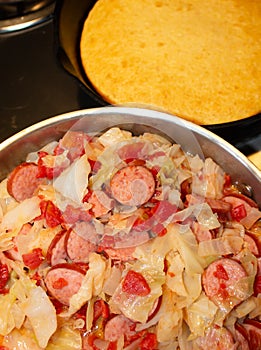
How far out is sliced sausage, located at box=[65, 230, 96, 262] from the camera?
70.7 inches

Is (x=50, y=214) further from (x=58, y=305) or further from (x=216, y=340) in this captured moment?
(x=216, y=340)

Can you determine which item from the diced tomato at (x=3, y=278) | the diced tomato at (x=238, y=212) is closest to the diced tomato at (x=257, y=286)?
the diced tomato at (x=238, y=212)

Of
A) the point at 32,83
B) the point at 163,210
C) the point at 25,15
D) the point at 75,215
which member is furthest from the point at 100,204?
the point at 25,15

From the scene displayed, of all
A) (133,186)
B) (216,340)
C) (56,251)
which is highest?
(133,186)

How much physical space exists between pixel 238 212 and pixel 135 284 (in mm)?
506

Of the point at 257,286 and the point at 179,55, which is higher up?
the point at 179,55

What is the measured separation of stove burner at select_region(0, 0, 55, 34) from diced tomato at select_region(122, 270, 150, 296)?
6.87 feet

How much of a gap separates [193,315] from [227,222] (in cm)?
39

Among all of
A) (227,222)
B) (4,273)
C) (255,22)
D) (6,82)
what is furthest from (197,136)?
(6,82)

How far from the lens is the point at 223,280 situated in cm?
176

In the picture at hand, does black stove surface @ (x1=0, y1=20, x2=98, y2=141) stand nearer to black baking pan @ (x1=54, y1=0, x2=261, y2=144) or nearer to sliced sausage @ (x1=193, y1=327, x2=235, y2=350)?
black baking pan @ (x1=54, y1=0, x2=261, y2=144)

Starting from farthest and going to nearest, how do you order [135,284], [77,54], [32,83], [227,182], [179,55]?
[32,83], [77,54], [179,55], [227,182], [135,284]

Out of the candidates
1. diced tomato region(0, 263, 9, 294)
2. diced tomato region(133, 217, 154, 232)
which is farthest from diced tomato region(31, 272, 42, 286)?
diced tomato region(133, 217, 154, 232)

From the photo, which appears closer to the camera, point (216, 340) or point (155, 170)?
point (216, 340)
